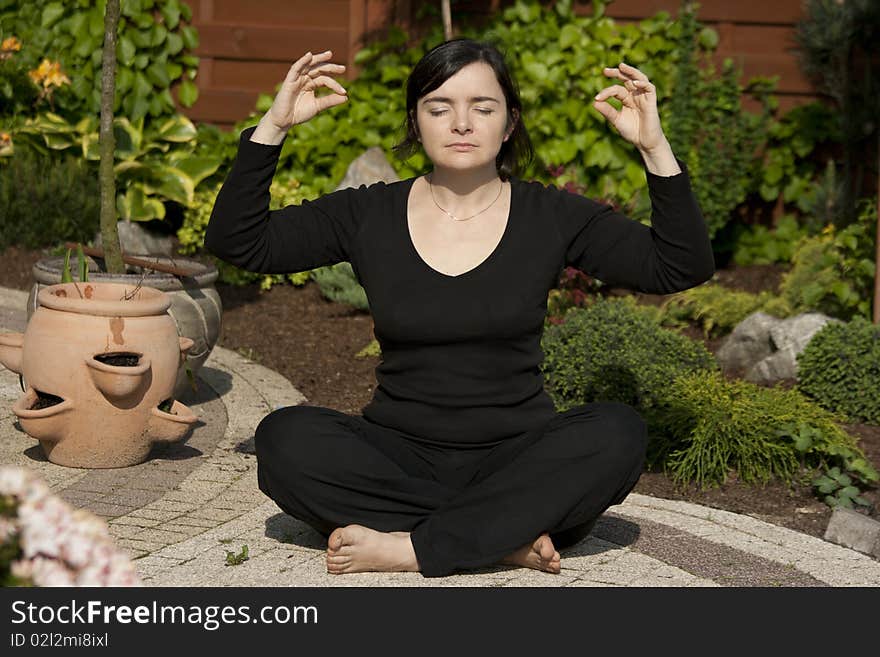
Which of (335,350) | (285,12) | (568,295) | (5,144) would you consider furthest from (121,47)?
(568,295)

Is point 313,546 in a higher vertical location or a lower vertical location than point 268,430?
lower

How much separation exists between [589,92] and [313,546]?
480cm

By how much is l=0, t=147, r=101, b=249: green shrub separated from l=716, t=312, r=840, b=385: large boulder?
3.73m

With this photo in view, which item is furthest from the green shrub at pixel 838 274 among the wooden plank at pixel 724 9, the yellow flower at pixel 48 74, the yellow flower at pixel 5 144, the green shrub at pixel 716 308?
the yellow flower at pixel 5 144

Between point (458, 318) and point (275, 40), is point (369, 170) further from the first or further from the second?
point (458, 318)

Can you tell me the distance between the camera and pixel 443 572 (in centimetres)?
356

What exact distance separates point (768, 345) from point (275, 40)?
3793 mm

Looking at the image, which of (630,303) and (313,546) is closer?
(313,546)

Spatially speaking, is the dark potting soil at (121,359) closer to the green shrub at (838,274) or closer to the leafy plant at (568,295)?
the leafy plant at (568,295)

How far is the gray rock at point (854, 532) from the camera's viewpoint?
4.28 metres

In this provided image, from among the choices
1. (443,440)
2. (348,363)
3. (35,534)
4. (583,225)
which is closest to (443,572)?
(443,440)

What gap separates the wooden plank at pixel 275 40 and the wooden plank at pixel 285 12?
5cm

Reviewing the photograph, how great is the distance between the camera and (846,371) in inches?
222
